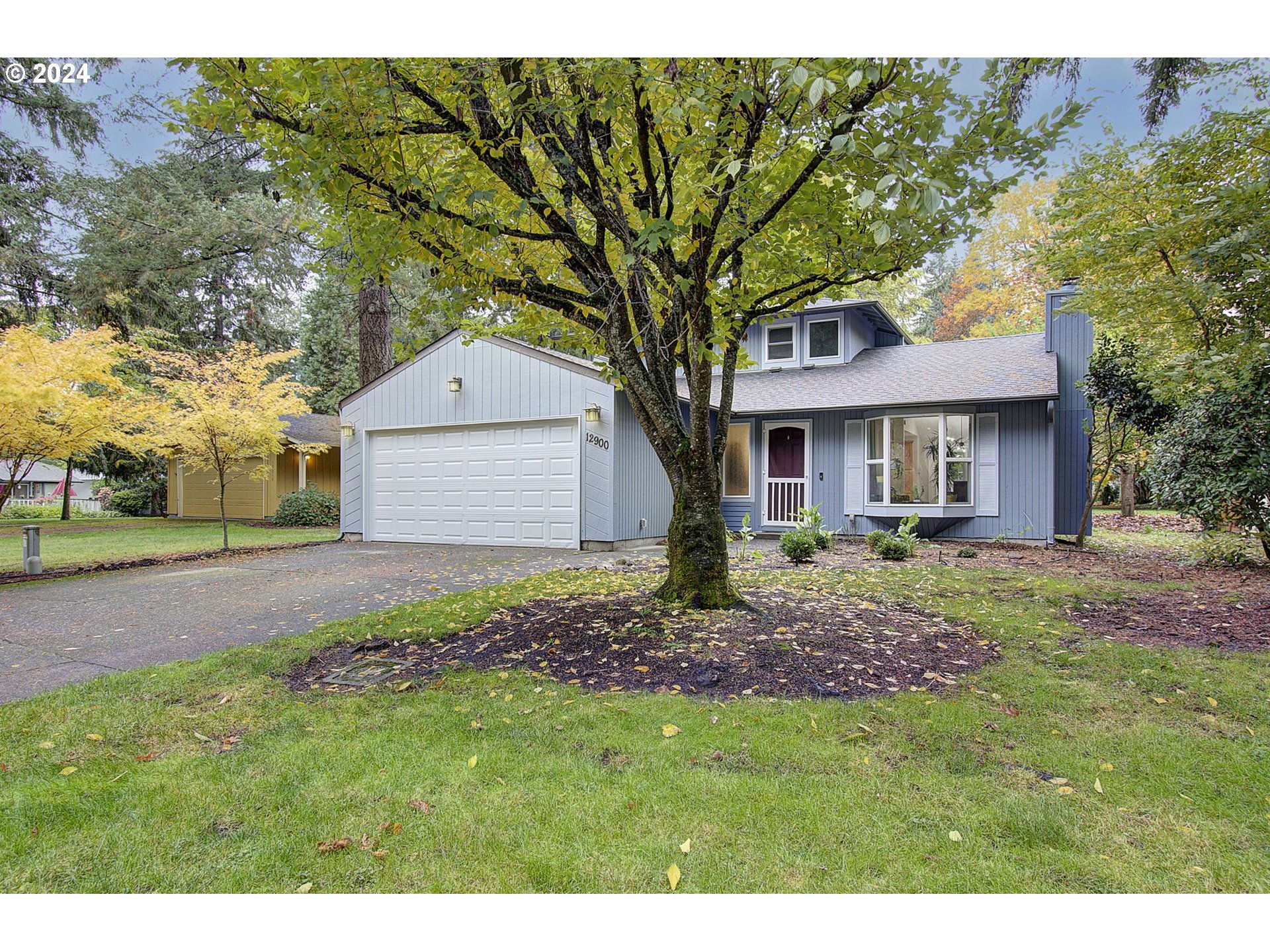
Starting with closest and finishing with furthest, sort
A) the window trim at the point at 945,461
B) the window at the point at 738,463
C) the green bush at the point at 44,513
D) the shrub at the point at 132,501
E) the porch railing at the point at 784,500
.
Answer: the window trim at the point at 945,461 → the porch railing at the point at 784,500 → the window at the point at 738,463 → the shrub at the point at 132,501 → the green bush at the point at 44,513

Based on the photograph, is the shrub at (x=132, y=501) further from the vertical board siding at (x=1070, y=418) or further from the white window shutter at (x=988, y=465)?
the vertical board siding at (x=1070, y=418)

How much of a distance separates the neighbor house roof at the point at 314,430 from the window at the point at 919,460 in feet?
43.0

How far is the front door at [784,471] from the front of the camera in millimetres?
11922

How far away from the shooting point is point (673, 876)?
1823 millimetres

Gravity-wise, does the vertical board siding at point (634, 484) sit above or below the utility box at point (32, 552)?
above

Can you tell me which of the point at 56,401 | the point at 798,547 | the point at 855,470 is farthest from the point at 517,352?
the point at 855,470

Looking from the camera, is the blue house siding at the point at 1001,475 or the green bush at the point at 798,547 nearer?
the green bush at the point at 798,547

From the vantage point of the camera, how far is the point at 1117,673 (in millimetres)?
3684

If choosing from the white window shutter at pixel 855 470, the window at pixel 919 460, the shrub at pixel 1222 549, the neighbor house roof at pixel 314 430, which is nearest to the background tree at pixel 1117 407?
the shrub at pixel 1222 549

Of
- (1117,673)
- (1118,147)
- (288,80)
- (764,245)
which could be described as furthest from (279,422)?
(1118,147)

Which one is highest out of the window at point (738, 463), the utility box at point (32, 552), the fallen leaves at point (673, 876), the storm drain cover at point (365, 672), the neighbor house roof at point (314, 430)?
the neighbor house roof at point (314, 430)

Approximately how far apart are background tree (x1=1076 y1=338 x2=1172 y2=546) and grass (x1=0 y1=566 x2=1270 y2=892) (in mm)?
6064

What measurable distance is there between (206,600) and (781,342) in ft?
36.8

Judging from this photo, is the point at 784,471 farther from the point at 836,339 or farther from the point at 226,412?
the point at 226,412
